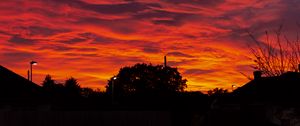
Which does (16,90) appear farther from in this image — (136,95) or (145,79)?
(145,79)

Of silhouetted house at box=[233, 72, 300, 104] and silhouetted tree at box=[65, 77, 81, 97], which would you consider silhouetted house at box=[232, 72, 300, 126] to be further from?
silhouetted tree at box=[65, 77, 81, 97]

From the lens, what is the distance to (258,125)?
1506 centimetres

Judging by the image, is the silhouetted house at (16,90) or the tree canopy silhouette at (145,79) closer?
the silhouetted house at (16,90)

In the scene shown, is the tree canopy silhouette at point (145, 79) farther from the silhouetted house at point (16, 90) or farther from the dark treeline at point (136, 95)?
the silhouetted house at point (16, 90)

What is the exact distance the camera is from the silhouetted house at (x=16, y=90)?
24.4 m

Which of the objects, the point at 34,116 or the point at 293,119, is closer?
the point at 293,119

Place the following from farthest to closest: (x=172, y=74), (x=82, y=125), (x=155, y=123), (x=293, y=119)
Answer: (x=172, y=74)
(x=155, y=123)
(x=82, y=125)
(x=293, y=119)

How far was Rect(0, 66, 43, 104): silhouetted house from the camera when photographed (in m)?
24.4

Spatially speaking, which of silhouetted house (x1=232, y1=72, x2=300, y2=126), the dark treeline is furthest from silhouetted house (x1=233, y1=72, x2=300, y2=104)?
the dark treeline

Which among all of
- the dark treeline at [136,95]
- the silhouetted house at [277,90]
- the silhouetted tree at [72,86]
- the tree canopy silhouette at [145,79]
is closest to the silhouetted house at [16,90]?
the dark treeline at [136,95]

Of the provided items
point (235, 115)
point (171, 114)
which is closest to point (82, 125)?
point (171, 114)

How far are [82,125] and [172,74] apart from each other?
6764 centimetres

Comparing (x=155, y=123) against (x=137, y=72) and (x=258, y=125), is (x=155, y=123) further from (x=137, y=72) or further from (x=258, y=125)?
(x=137, y=72)

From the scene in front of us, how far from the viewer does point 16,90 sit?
25031 millimetres
